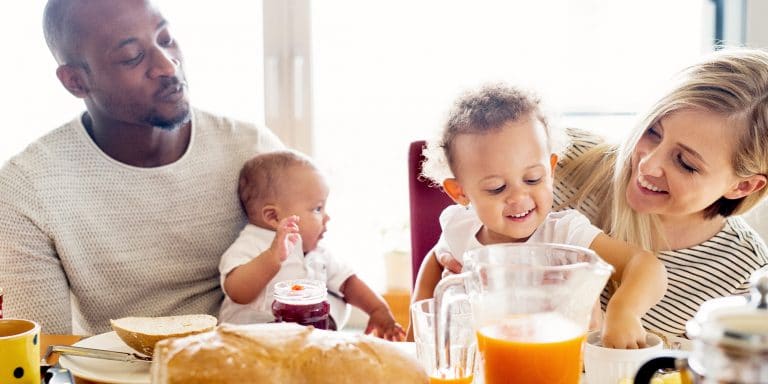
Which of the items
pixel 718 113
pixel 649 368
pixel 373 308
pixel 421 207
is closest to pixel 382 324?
pixel 373 308

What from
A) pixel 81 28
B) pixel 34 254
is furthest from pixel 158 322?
pixel 81 28

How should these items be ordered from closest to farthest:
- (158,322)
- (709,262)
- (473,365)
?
1. (473,365)
2. (158,322)
3. (709,262)

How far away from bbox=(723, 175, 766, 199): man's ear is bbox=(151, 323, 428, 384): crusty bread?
86 cm

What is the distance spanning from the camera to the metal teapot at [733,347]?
1.79 feet

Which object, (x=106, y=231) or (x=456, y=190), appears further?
(x=106, y=231)

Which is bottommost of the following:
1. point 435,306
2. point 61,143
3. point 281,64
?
point 435,306

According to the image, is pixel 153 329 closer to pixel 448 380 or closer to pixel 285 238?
pixel 285 238

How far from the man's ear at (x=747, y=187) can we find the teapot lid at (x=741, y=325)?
2.84ft

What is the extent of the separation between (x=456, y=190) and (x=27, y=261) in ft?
3.18

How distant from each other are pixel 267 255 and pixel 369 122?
179 centimetres

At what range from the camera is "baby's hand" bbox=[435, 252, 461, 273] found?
157cm

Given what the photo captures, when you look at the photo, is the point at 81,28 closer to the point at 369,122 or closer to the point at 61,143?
the point at 61,143

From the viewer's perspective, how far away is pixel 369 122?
342cm

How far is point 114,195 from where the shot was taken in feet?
6.16
